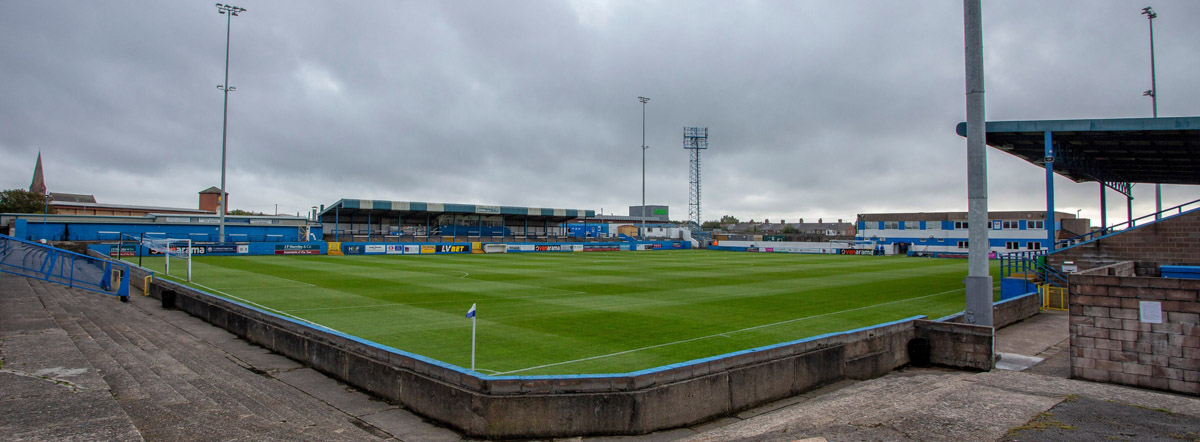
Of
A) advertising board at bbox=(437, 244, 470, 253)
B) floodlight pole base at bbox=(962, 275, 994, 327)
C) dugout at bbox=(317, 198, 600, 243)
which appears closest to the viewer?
floodlight pole base at bbox=(962, 275, 994, 327)

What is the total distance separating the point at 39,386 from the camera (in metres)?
7.66

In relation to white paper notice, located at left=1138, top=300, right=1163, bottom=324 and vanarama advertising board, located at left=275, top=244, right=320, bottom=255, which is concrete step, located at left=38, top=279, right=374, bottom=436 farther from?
vanarama advertising board, located at left=275, top=244, right=320, bottom=255

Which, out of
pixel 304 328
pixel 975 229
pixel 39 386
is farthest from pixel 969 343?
pixel 39 386

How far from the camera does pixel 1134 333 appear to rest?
9.08 metres

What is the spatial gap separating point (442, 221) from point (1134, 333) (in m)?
73.4

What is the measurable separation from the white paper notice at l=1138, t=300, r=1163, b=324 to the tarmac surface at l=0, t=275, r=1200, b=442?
1.16 meters

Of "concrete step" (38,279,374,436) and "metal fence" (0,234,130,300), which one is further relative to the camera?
"metal fence" (0,234,130,300)

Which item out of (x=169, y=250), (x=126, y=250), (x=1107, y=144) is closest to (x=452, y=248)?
(x=126, y=250)

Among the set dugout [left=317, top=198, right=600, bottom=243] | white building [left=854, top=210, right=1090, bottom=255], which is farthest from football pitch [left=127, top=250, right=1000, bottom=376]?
white building [left=854, top=210, right=1090, bottom=255]

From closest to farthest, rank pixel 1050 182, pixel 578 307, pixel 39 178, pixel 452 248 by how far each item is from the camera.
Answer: pixel 578 307, pixel 1050 182, pixel 452 248, pixel 39 178

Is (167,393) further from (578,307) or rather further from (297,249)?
(297,249)

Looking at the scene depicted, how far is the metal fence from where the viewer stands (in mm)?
19359

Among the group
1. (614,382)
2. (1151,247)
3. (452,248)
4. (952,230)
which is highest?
(952,230)

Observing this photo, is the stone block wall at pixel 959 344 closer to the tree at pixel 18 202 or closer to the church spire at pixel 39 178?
the tree at pixel 18 202
